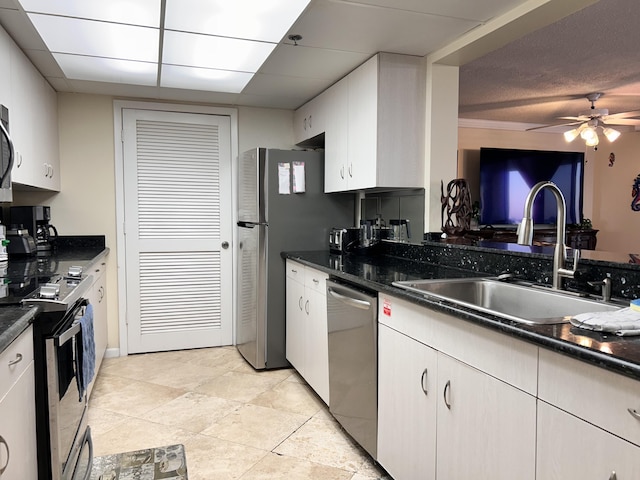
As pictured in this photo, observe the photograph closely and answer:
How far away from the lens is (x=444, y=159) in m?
2.89

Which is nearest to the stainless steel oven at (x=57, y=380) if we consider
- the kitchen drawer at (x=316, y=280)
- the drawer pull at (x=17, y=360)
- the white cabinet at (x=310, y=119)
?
the drawer pull at (x=17, y=360)

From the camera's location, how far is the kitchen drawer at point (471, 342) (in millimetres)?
1309

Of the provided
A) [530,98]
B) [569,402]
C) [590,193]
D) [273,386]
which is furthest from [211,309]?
[590,193]

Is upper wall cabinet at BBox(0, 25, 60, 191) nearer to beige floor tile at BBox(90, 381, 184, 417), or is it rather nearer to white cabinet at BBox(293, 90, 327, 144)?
beige floor tile at BBox(90, 381, 184, 417)

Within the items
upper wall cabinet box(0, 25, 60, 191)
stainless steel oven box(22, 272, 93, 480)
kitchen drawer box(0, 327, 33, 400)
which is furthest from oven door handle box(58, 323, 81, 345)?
upper wall cabinet box(0, 25, 60, 191)

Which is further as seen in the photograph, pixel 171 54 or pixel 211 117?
pixel 211 117

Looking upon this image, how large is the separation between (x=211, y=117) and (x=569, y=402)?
3620mm

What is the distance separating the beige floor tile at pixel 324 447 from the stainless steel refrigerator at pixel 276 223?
0.98 meters

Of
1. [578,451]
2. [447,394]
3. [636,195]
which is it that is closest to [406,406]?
[447,394]

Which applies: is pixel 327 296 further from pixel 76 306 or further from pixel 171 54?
pixel 171 54

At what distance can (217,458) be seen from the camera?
7.73 feet

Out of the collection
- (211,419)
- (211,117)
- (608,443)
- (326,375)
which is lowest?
(211,419)

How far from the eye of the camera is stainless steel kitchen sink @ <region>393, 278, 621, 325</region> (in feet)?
5.42

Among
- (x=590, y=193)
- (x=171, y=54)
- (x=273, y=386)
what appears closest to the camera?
(x=171, y=54)
